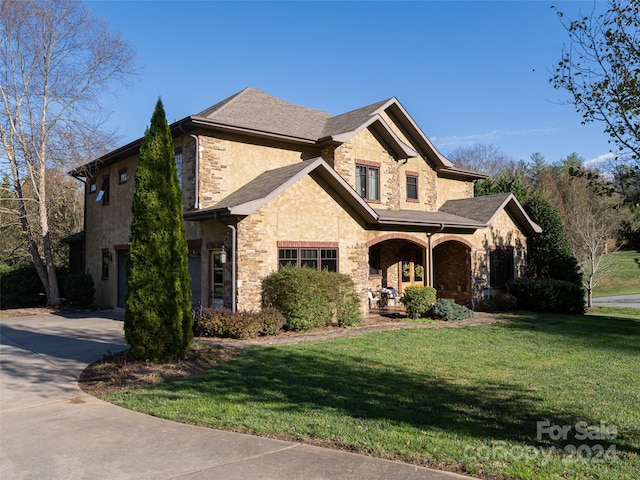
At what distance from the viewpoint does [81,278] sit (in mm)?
21312

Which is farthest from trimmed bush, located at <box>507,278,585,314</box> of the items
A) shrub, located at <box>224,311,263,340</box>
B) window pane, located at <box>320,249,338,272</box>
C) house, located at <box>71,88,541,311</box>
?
shrub, located at <box>224,311,263,340</box>

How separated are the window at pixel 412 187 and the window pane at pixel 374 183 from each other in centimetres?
229

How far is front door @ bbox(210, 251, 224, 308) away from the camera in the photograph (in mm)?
14903

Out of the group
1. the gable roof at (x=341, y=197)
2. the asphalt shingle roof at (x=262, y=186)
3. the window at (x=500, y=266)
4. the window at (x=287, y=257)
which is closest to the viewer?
the gable roof at (x=341, y=197)

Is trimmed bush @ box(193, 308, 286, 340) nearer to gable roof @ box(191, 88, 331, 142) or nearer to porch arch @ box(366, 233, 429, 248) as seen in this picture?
porch arch @ box(366, 233, 429, 248)

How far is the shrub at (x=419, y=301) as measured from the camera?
1667 centimetres

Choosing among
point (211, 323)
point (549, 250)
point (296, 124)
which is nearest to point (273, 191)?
point (211, 323)

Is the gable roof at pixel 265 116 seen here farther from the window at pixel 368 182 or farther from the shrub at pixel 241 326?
the shrub at pixel 241 326

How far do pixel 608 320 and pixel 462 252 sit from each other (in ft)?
19.4

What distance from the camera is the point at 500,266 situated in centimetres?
2144

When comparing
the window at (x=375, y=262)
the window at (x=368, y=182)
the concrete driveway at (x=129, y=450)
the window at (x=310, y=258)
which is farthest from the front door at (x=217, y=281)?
the window at (x=375, y=262)

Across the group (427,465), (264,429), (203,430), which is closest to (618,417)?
(427,465)

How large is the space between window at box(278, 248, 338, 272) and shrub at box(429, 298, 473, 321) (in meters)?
3.90

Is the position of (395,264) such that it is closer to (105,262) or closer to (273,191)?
(273,191)
